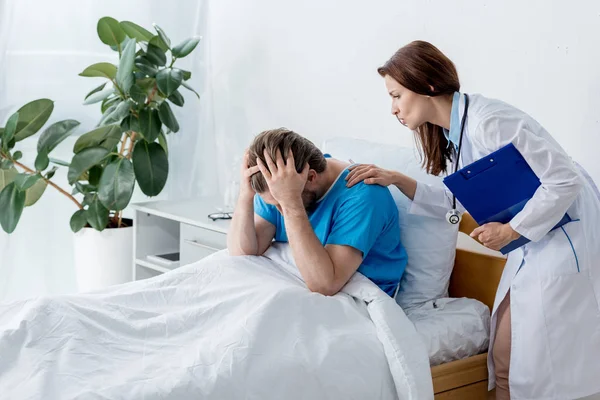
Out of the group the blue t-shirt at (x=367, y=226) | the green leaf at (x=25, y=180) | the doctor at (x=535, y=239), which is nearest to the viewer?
the doctor at (x=535, y=239)

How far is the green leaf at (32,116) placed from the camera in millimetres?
3113

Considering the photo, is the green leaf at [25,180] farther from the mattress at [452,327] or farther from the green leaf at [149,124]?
the mattress at [452,327]

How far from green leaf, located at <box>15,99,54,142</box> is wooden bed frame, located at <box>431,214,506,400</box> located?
1728 millimetres

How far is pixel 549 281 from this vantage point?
71.2 inches

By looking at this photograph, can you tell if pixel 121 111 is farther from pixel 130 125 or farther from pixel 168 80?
pixel 168 80

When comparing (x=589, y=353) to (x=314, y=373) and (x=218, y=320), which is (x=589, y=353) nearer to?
(x=314, y=373)

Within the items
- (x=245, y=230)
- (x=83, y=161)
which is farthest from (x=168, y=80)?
(x=245, y=230)

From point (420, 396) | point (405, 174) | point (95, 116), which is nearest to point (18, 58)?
point (95, 116)

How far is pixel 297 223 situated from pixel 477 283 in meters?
0.62

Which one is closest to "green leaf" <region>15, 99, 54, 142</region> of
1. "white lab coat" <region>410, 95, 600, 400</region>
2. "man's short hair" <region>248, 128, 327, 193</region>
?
"man's short hair" <region>248, 128, 327, 193</region>

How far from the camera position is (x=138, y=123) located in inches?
123

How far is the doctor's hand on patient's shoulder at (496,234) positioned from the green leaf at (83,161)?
1.67m

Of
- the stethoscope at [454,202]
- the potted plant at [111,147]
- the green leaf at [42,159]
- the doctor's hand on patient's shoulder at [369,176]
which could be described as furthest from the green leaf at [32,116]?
the stethoscope at [454,202]

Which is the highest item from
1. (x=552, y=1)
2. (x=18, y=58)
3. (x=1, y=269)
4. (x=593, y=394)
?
(x=552, y=1)
